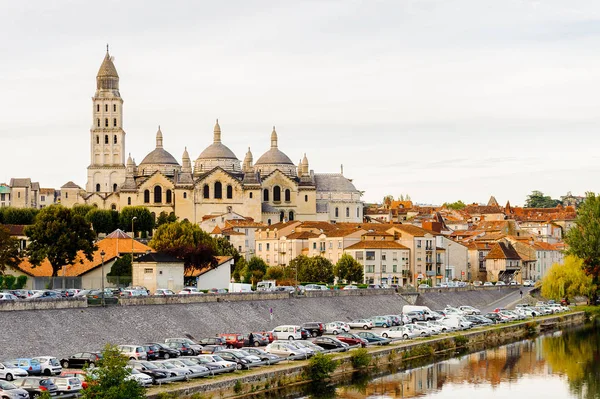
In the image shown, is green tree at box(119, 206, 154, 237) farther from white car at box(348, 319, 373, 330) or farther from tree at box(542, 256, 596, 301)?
white car at box(348, 319, 373, 330)

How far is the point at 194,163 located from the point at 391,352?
327 ft

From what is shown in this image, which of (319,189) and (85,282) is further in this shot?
(319,189)

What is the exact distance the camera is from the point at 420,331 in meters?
57.3

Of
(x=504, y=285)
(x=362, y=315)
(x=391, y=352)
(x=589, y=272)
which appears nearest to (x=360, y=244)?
(x=504, y=285)

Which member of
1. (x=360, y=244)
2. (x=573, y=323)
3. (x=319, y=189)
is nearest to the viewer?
(x=573, y=323)

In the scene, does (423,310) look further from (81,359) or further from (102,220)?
(102,220)

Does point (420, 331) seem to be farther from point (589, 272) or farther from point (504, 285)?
point (504, 285)

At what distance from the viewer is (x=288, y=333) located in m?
51.3

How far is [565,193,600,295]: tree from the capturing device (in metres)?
83.2

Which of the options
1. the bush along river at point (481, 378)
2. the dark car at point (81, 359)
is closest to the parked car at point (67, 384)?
the dark car at point (81, 359)

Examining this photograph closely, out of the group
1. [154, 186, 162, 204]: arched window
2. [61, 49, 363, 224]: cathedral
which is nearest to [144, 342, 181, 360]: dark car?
[61, 49, 363, 224]: cathedral

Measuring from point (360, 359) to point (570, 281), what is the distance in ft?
135

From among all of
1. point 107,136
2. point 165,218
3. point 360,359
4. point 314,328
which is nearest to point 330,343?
point 360,359

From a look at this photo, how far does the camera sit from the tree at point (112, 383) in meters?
31.2
